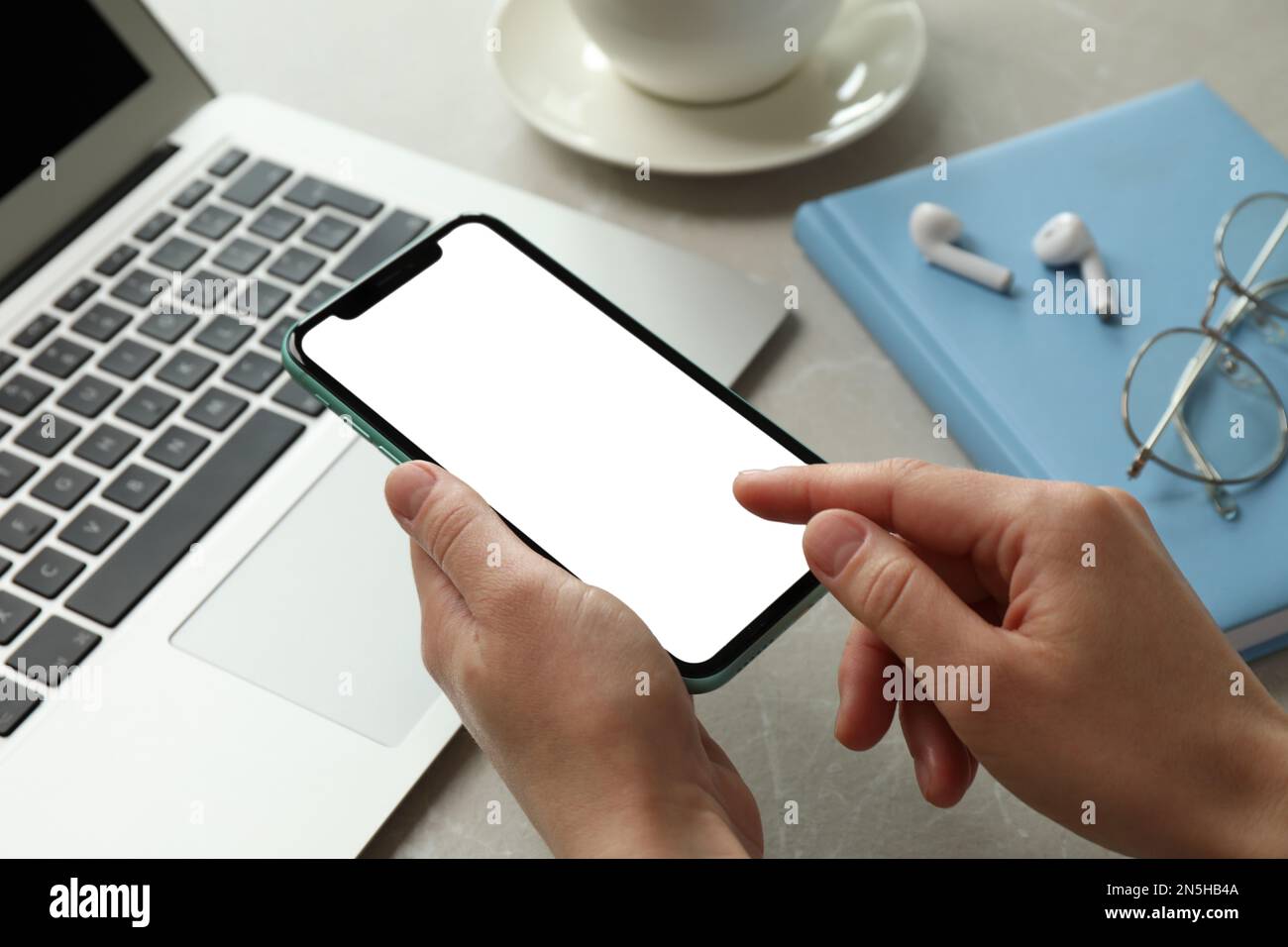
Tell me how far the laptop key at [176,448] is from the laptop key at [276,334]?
6cm

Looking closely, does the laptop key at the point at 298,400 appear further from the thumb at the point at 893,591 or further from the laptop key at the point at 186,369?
the thumb at the point at 893,591

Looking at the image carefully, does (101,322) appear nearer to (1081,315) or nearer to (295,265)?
(295,265)

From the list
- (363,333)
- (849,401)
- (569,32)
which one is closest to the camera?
(363,333)

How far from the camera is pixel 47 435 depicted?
1.69 feet

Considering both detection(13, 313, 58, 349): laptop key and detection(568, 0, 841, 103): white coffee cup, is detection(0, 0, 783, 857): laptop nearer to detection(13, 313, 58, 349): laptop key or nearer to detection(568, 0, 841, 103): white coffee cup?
detection(13, 313, 58, 349): laptop key

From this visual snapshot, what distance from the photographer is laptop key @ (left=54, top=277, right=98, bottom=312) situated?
0.56 m

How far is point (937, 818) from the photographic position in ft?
1.43

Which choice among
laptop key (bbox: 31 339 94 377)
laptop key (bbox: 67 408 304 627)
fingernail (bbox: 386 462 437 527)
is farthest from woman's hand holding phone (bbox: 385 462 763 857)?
laptop key (bbox: 31 339 94 377)

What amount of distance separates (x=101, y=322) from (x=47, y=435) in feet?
0.24

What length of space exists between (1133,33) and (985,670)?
0.58 m

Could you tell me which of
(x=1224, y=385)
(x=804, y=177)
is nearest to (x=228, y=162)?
(x=804, y=177)
